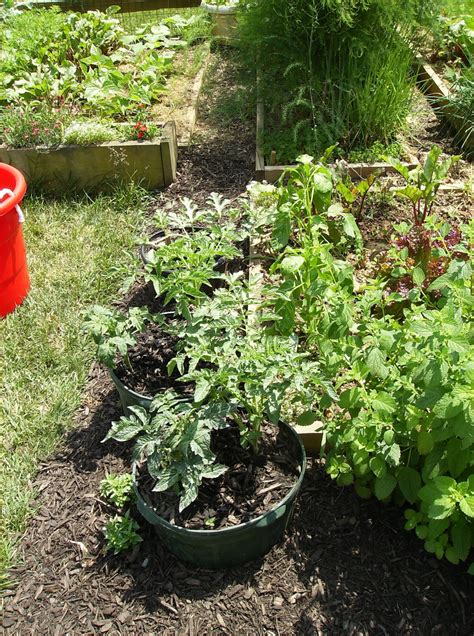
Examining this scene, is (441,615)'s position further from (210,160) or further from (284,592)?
(210,160)

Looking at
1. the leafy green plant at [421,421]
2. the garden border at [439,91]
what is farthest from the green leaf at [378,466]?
the garden border at [439,91]

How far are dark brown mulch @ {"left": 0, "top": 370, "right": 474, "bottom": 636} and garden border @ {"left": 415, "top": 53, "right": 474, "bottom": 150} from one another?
3035mm

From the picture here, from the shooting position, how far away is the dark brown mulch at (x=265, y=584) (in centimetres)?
230

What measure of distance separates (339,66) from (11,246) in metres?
2.61

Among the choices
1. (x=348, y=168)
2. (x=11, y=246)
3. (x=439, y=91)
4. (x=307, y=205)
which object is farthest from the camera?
(x=439, y=91)

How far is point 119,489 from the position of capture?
8.58 ft

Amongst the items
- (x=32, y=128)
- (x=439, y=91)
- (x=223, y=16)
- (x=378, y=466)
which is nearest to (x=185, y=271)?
(x=378, y=466)

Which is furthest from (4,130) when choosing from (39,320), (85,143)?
(39,320)

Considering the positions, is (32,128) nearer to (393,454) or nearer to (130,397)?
(130,397)

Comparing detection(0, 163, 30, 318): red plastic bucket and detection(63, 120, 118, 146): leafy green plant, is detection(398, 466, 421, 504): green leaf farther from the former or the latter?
detection(63, 120, 118, 146): leafy green plant

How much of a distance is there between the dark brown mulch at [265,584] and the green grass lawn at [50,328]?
0.18m

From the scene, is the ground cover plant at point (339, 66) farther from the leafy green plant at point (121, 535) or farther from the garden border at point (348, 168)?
the leafy green plant at point (121, 535)

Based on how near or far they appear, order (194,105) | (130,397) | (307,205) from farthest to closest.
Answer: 1. (194,105)
2. (307,205)
3. (130,397)

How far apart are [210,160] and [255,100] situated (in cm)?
76
